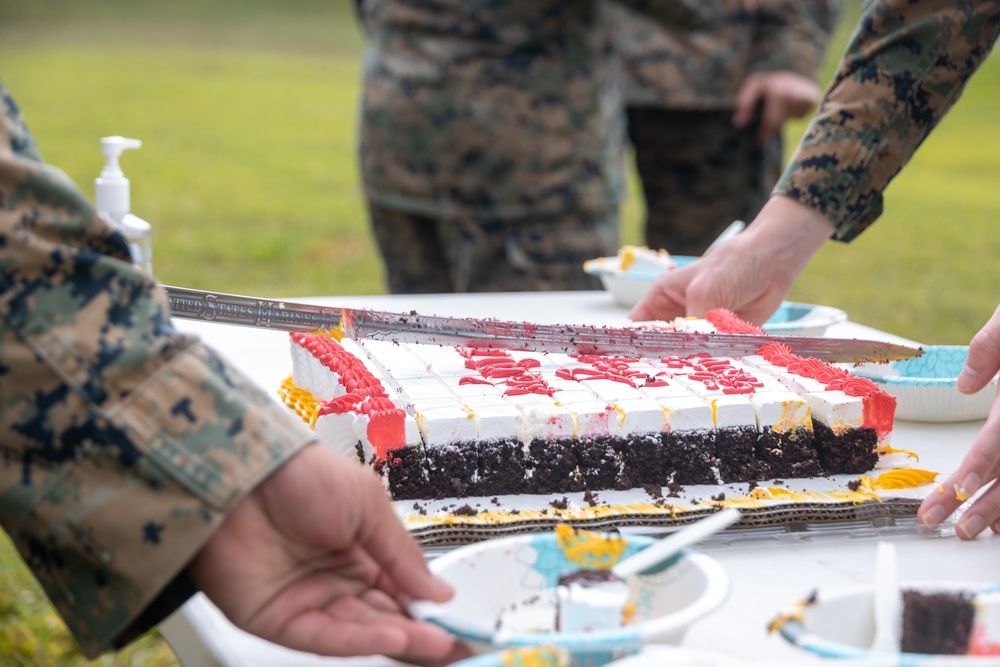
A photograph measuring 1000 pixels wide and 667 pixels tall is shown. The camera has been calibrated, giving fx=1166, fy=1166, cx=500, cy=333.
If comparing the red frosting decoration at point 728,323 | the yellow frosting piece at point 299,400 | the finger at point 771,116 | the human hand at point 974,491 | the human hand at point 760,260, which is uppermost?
the finger at point 771,116

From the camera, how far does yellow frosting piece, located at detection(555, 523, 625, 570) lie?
106 cm

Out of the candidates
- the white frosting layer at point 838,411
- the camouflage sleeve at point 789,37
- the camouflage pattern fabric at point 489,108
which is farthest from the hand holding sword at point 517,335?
the camouflage sleeve at point 789,37

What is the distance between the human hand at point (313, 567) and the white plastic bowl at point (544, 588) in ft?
0.10

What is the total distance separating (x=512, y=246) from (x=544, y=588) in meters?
2.66

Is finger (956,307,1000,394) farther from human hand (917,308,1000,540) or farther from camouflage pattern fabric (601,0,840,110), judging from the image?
camouflage pattern fabric (601,0,840,110)

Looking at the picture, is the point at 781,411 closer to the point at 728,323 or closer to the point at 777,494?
the point at 777,494

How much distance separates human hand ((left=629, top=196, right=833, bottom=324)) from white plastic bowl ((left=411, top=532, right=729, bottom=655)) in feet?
3.62

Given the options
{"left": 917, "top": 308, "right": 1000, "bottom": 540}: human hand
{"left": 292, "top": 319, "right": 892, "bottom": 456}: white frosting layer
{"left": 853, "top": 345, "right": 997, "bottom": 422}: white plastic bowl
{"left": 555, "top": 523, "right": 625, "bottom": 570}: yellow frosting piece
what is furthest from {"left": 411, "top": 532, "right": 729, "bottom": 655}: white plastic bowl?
{"left": 853, "top": 345, "right": 997, "bottom": 422}: white plastic bowl

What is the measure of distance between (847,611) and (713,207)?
3810 mm

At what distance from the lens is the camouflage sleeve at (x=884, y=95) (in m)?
2.02

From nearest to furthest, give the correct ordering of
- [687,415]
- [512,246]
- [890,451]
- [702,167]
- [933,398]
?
1. [687,415]
2. [890,451]
3. [933,398]
4. [512,246]
5. [702,167]

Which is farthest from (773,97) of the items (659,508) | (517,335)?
(659,508)

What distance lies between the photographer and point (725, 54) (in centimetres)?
445

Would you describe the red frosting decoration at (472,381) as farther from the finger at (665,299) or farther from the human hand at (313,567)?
the finger at (665,299)
